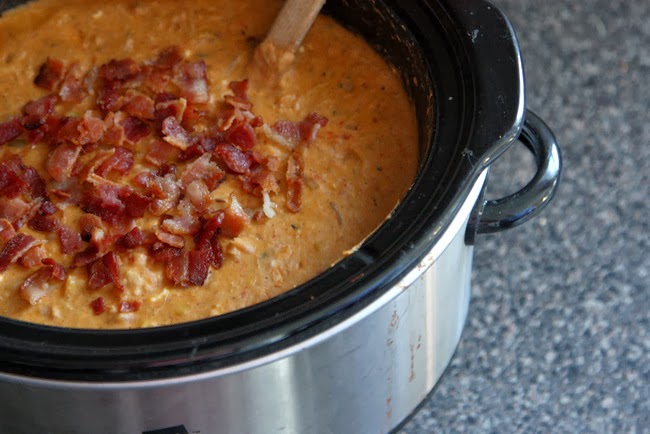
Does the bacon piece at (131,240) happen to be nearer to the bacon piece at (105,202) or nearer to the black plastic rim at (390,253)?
the bacon piece at (105,202)

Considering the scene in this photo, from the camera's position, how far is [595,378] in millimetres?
1713

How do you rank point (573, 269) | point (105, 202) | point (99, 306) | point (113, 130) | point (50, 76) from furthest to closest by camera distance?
point (573, 269) → point (50, 76) → point (113, 130) → point (105, 202) → point (99, 306)

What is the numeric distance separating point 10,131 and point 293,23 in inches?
18.8

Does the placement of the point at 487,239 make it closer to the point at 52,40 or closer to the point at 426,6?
the point at 426,6

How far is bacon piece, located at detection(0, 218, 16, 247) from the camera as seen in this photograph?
132 cm

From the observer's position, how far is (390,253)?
1.10 m

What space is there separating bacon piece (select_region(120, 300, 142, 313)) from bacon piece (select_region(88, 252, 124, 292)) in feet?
0.07

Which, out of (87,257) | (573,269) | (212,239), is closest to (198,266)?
(212,239)

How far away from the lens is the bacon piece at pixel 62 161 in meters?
1.41

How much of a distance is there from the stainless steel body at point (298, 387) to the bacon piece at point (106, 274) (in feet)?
0.63

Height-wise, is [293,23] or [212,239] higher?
[293,23]

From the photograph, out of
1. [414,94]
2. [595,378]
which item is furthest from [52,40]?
[595,378]

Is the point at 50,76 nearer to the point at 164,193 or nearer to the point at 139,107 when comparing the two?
the point at 139,107

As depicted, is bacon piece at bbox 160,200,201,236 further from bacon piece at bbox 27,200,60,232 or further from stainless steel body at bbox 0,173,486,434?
stainless steel body at bbox 0,173,486,434
